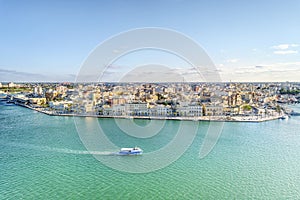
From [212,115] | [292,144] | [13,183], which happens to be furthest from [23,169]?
[212,115]

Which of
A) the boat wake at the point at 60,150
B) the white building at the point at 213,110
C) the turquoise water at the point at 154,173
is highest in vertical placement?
the white building at the point at 213,110

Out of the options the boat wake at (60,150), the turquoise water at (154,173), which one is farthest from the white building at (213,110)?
the boat wake at (60,150)

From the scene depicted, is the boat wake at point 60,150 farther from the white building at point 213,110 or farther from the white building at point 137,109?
the white building at point 213,110

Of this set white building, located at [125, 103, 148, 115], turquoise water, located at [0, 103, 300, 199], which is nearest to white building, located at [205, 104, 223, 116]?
white building, located at [125, 103, 148, 115]

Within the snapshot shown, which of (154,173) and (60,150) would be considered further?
(60,150)

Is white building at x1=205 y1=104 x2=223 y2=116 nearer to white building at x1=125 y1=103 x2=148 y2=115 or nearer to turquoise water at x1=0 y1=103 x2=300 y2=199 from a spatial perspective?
white building at x1=125 y1=103 x2=148 y2=115

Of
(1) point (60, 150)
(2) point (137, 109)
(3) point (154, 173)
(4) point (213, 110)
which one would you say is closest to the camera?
(3) point (154, 173)

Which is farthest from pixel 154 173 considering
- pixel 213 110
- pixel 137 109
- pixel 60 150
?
pixel 213 110

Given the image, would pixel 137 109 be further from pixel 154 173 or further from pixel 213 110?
pixel 154 173

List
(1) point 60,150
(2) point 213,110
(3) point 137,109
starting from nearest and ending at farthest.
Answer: (1) point 60,150
(2) point 213,110
(3) point 137,109
